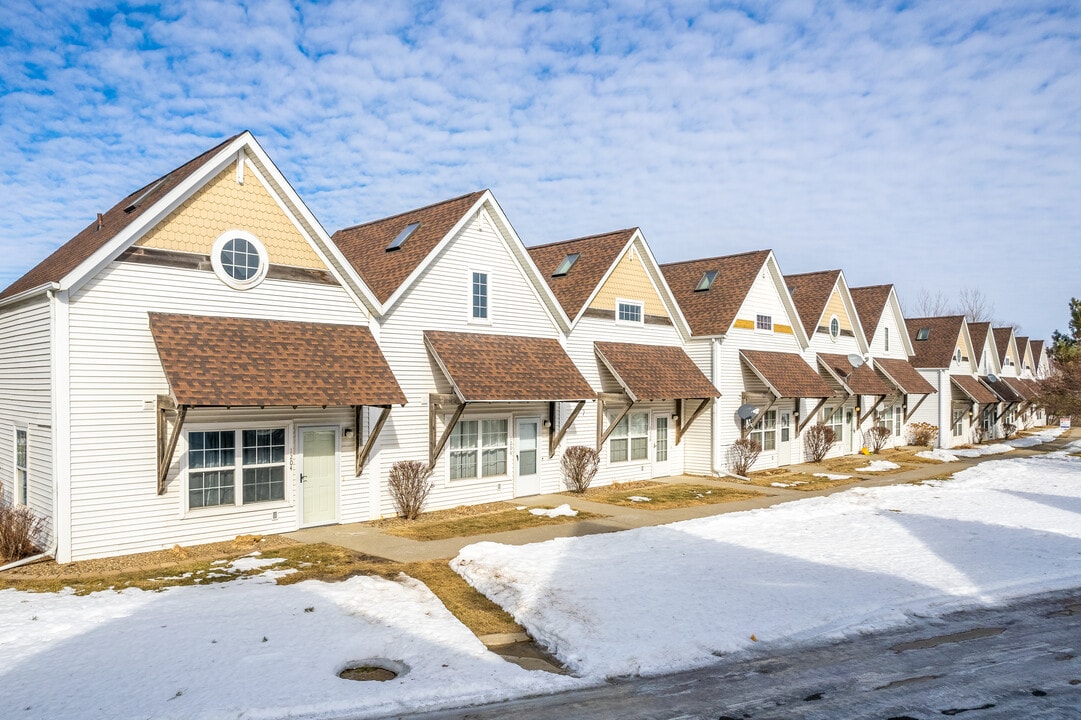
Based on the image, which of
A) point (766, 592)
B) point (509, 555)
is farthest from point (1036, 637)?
point (509, 555)

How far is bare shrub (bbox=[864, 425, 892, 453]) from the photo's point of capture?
3456cm

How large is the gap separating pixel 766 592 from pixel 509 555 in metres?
4.25

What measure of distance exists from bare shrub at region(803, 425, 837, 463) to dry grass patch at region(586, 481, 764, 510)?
30.2ft

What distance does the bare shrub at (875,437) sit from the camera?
3456 cm

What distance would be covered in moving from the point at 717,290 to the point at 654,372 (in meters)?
6.41

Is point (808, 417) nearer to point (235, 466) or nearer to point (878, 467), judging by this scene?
point (878, 467)

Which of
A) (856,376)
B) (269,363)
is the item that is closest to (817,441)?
(856,376)

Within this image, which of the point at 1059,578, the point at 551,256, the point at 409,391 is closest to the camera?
the point at 1059,578

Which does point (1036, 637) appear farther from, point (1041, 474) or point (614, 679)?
point (1041, 474)

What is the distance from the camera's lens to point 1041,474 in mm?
26641

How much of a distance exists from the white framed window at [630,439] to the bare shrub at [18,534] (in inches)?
570

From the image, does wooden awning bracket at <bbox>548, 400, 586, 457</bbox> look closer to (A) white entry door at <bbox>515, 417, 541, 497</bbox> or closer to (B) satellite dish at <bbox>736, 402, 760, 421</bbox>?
(A) white entry door at <bbox>515, 417, 541, 497</bbox>

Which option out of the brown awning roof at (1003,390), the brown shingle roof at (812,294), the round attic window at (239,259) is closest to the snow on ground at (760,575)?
the round attic window at (239,259)

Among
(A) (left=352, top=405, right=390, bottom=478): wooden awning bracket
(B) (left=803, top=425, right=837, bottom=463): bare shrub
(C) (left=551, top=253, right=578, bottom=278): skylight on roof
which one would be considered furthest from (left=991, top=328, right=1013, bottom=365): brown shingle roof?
(A) (left=352, top=405, right=390, bottom=478): wooden awning bracket
